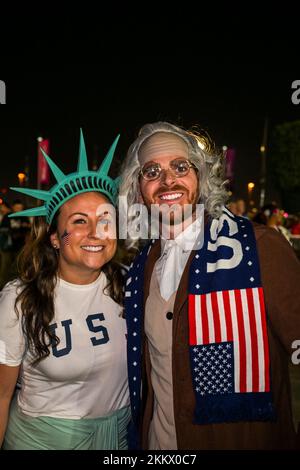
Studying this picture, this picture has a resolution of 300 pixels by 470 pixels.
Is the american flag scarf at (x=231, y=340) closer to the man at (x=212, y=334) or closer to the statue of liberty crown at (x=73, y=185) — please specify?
the man at (x=212, y=334)

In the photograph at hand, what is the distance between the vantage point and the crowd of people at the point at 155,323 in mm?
2402

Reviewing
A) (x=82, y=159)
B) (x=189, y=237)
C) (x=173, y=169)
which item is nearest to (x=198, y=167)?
(x=173, y=169)

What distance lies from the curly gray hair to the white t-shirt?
954 mm

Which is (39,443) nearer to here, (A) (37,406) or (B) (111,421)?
(A) (37,406)

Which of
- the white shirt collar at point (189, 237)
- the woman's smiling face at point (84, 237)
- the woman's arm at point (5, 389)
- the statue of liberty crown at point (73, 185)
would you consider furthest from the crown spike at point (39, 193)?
the woman's arm at point (5, 389)

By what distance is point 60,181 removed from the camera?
2.91 meters

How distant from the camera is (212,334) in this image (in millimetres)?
2469

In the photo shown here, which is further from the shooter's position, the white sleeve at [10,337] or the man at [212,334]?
the white sleeve at [10,337]

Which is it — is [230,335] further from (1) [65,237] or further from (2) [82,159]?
(2) [82,159]

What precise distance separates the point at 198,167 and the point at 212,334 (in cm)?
118

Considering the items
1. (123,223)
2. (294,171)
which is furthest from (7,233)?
(294,171)

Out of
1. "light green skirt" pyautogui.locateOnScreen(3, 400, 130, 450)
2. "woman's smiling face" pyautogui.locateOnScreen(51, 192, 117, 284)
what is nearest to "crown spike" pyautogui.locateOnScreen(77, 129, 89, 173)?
"woman's smiling face" pyautogui.locateOnScreen(51, 192, 117, 284)

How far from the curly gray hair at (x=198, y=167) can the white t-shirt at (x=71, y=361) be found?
954mm
